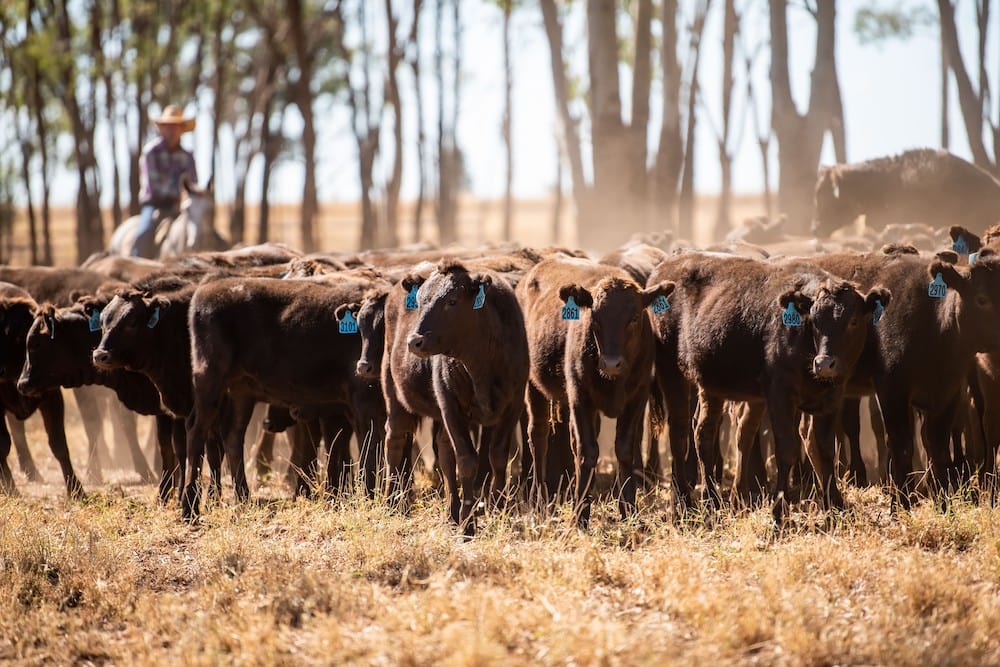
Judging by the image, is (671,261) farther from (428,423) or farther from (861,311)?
(428,423)

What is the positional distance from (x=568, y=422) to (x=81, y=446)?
7.91m

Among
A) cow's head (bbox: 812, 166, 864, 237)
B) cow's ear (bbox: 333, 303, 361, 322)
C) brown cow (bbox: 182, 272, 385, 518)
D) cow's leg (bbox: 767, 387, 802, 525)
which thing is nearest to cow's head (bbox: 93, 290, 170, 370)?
brown cow (bbox: 182, 272, 385, 518)

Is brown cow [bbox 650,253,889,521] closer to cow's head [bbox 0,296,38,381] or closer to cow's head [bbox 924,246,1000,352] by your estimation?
cow's head [bbox 924,246,1000,352]

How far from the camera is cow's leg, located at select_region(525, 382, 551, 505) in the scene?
1002 centimetres

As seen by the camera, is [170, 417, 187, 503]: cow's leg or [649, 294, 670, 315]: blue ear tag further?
[170, 417, 187, 503]: cow's leg

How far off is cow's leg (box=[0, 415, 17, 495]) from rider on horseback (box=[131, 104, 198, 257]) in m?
8.05

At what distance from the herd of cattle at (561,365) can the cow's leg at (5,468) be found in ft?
0.15

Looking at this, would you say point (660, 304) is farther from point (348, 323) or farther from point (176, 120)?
point (176, 120)

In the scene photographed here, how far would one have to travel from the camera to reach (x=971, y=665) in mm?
6129

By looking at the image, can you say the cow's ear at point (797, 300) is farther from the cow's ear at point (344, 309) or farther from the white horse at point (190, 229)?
the white horse at point (190, 229)

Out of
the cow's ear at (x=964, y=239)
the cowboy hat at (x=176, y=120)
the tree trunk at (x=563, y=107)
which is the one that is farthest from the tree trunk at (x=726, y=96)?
the cow's ear at (x=964, y=239)

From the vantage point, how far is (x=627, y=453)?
905 centimetres

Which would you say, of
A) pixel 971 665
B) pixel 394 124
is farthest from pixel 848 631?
pixel 394 124

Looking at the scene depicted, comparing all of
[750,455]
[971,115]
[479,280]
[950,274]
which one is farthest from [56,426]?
[971,115]
